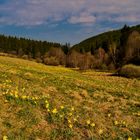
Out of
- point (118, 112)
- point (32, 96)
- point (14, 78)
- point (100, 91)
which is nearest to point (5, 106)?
point (32, 96)

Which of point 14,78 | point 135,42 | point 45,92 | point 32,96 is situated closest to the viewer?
point 32,96

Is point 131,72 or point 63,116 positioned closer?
point 63,116

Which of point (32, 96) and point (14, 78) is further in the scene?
point (14, 78)

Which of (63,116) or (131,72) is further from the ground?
(63,116)

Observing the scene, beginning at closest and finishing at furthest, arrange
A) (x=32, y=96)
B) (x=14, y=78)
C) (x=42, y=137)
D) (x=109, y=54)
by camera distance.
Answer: (x=42, y=137) → (x=32, y=96) → (x=14, y=78) → (x=109, y=54)

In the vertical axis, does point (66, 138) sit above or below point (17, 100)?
below

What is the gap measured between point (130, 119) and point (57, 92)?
4.31 meters

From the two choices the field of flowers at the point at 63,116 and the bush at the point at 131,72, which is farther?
the bush at the point at 131,72

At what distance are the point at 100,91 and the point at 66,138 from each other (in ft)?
26.4

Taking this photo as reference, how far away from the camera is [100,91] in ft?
63.8

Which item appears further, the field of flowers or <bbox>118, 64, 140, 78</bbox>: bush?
<bbox>118, 64, 140, 78</bbox>: bush

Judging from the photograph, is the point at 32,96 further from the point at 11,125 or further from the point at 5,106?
the point at 11,125

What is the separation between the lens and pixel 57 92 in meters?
17.0

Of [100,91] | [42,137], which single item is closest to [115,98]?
[100,91]
